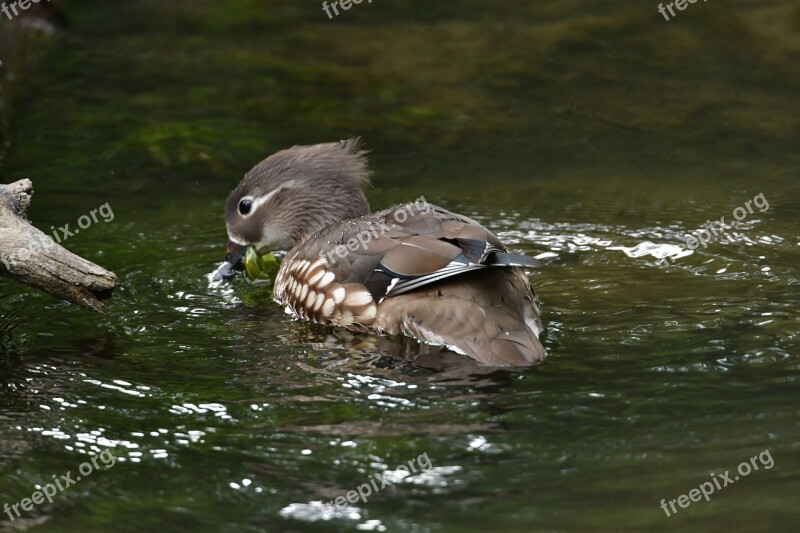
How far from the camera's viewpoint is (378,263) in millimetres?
7156

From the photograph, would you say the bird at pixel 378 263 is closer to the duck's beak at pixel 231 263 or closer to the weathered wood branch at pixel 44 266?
the duck's beak at pixel 231 263

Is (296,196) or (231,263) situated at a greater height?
(296,196)

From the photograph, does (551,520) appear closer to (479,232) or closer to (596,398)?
(596,398)

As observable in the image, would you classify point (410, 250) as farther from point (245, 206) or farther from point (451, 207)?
point (451, 207)

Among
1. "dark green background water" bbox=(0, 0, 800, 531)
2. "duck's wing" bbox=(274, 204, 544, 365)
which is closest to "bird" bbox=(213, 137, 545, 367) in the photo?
"duck's wing" bbox=(274, 204, 544, 365)

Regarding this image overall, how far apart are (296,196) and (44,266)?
9.12 ft

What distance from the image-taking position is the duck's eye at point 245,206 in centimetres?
880

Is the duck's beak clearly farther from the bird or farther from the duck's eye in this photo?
the duck's eye

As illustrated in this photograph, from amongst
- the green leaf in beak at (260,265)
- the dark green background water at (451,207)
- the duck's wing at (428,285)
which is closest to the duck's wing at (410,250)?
the duck's wing at (428,285)

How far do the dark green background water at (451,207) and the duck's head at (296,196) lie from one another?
0.45m

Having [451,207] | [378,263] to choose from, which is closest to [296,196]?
[451,207]

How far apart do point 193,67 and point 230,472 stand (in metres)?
8.49

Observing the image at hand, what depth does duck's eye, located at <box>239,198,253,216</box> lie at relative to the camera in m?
8.80

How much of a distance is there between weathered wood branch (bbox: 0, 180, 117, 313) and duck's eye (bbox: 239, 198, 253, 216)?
230 centimetres
